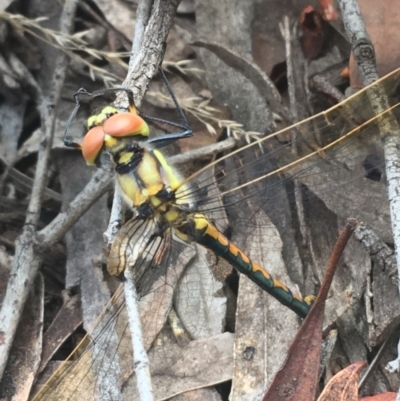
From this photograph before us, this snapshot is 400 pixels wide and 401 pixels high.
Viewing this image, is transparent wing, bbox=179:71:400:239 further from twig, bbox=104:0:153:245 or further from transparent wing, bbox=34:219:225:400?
twig, bbox=104:0:153:245

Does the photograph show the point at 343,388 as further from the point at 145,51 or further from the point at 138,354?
the point at 145,51

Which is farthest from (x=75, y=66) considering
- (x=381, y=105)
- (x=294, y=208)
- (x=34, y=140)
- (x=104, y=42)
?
(x=381, y=105)

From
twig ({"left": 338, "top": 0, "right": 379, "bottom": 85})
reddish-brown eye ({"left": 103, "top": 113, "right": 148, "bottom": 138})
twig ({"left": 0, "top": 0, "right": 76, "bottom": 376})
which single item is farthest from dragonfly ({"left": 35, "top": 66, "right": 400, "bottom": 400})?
twig ({"left": 0, "top": 0, "right": 76, "bottom": 376})

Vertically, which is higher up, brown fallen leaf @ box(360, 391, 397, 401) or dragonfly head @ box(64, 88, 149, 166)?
dragonfly head @ box(64, 88, 149, 166)

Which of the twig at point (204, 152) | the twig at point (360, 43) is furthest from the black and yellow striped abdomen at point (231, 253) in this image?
the twig at point (360, 43)

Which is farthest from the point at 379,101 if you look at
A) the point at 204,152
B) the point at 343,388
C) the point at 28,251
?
the point at 28,251

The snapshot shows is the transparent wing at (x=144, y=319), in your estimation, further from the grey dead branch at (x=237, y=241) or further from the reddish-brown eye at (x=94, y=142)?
the reddish-brown eye at (x=94, y=142)
